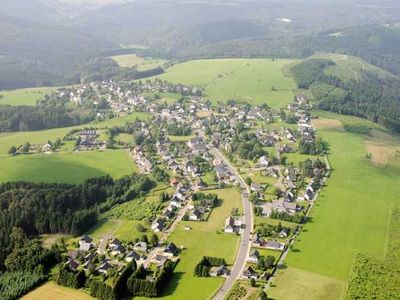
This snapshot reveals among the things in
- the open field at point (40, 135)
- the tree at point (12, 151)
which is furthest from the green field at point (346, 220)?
the tree at point (12, 151)


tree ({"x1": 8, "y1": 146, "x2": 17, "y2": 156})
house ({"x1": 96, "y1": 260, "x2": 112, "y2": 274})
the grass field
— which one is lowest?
the grass field

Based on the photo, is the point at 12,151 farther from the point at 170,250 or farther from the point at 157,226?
the point at 170,250

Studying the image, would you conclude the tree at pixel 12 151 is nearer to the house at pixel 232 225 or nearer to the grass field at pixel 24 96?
the grass field at pixel 24 96

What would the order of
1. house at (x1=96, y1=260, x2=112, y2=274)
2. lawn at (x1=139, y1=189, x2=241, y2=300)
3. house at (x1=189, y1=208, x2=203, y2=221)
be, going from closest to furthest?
lawn at (x1=139, y1=189, x2=241, y2=300) → house at (x1=96, y1=260, x2=112, y2=274) → house at (x1=189, y1=208, x2=203, y2=221)

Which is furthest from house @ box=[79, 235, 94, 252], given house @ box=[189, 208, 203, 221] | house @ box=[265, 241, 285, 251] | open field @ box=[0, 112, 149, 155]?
open field @ box=[0, 112, 149, 155]

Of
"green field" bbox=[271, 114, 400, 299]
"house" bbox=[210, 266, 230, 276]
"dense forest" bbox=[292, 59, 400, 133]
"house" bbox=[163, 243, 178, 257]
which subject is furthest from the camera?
"dense forest" bbox=[292, 59, 400, 133]

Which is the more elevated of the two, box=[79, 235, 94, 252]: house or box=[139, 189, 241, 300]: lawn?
box=[139, 189, 241, 300]: lawn

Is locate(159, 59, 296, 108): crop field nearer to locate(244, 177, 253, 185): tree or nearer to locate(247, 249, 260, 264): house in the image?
locate(244, 177, 253, 185): tree
